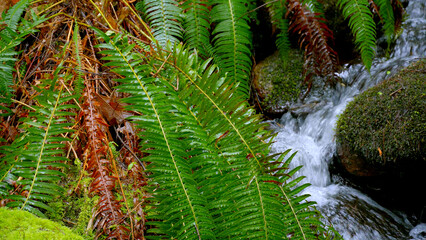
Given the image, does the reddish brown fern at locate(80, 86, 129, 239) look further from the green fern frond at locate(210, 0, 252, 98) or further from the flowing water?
the flowing water

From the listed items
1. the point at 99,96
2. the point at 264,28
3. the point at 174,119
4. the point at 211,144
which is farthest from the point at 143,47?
the point at 264,28

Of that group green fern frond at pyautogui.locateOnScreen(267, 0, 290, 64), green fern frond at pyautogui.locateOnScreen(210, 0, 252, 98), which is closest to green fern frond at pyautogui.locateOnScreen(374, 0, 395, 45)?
green fern frond at pyautogui.locateOnScreen(267, 0, 290, 64)

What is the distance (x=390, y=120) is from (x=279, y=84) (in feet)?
4.50

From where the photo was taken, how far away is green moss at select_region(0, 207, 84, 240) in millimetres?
901

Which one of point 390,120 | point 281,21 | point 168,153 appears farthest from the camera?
point 281,21

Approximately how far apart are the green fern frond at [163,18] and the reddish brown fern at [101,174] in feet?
2.73

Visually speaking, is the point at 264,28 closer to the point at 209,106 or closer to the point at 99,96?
the point at 99,96

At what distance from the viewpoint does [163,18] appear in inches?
97.7

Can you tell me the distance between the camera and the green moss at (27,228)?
2.96 ft

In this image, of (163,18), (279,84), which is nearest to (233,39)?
(163,18)

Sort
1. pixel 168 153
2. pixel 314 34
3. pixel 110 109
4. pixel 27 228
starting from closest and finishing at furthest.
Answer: pixel 27 228, pixel 168 153, pixel 110 109, pixel 314 34

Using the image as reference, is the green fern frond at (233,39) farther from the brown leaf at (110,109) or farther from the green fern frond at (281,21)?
the brown leaf at (110,109)

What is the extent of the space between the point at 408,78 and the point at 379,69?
0.71 meters

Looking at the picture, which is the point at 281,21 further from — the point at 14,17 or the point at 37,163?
the point at 37,163
